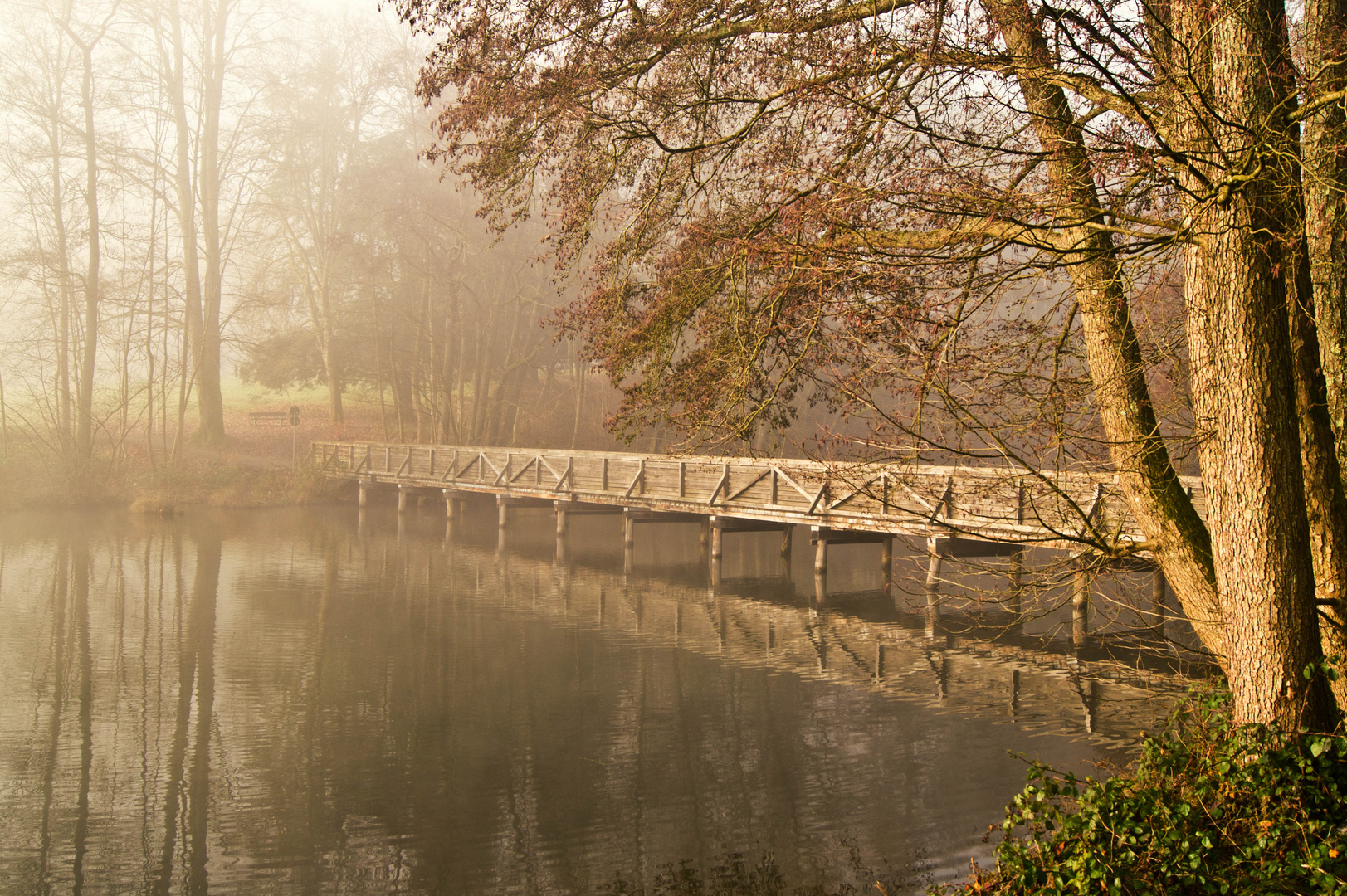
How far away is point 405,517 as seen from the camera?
2762 centimetres

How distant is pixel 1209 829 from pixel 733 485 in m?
14.2

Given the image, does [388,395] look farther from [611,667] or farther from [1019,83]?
[1019,83]

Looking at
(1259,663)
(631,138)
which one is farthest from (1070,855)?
(631,138)

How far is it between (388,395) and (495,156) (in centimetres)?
3538

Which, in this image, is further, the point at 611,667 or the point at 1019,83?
the point at 611,667

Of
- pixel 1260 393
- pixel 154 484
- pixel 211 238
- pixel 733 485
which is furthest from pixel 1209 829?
pixel 211 238

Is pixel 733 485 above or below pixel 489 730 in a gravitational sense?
above

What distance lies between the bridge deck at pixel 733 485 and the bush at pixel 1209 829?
127cm

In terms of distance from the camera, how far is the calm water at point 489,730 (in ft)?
20.4

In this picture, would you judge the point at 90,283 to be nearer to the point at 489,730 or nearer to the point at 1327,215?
the point at 489,730

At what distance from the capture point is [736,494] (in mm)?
18328

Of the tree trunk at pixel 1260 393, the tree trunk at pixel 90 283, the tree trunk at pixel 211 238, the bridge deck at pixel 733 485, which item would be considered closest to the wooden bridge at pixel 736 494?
the bridge deck at pixel 733 485

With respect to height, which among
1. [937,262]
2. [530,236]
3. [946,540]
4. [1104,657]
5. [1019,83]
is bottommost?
[1104,657]

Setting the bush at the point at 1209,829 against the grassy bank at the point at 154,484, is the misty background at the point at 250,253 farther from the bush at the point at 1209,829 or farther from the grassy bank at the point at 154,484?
the bush at the point at 1209,829
